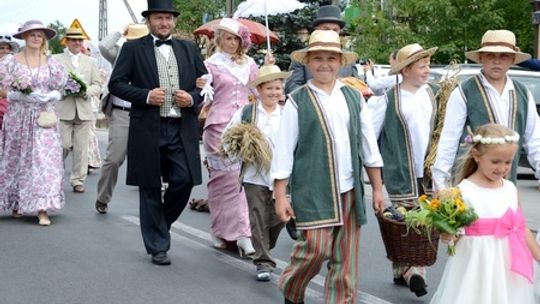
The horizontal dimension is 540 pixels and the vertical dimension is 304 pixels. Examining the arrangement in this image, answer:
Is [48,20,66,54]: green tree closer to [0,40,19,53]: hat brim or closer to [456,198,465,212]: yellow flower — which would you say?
[0,40,19,53]: hat brim

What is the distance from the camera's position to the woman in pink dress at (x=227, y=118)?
905cm

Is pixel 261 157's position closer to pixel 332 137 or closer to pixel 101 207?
pixel 332 137

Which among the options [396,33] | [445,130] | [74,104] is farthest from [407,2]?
[445,130]

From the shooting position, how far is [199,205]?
38.7 ft

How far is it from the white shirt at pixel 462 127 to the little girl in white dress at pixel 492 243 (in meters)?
0.91

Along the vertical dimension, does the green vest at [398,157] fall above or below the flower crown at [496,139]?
below

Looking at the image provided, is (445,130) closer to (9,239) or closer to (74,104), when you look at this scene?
(9,239)

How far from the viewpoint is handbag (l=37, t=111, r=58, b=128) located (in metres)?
10.5

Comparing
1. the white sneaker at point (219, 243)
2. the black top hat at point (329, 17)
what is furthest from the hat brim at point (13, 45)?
the white sneaker at point (219, 243)

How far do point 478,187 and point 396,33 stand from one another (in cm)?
1916

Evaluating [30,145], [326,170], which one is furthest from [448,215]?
[30,145]

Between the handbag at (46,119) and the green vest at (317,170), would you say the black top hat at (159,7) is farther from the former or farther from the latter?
the handbag at (46,119)

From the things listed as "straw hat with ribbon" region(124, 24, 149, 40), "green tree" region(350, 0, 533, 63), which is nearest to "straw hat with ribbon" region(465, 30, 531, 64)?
"straw hat with ribbon" region(124, 24, 149, 40)

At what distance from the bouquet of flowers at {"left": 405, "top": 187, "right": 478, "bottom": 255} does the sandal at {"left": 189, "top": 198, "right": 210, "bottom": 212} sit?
21.2 ft
